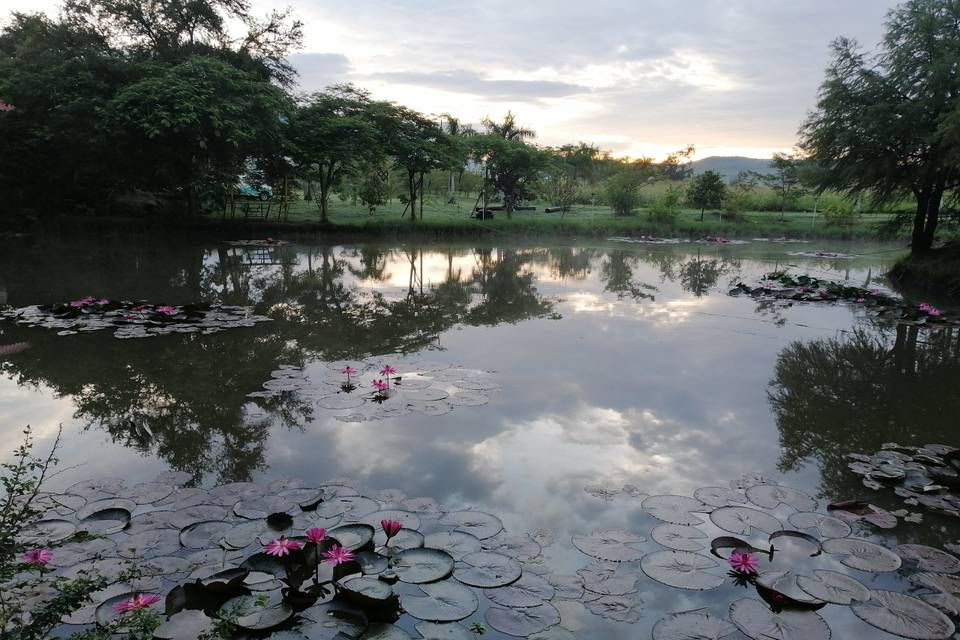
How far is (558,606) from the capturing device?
2.45 metres

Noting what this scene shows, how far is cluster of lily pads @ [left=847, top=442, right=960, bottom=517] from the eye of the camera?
3404 mm

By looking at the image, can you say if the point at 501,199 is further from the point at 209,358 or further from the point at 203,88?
the point at 209,358

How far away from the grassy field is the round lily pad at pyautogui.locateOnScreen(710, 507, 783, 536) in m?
19.8

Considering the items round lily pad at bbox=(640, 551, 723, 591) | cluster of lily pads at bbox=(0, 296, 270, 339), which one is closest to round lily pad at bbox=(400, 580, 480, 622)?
round lily pad at bbox=(640, 551, 723, 591)

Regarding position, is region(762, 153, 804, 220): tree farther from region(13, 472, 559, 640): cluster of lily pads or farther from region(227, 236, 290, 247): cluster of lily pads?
region(13, 472, 559, 640): cluster of lily pads

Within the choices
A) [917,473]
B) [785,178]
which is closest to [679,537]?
[917,473]

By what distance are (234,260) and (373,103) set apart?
11331mm

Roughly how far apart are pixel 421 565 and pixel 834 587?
185 cm

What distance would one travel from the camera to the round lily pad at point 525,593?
245cm

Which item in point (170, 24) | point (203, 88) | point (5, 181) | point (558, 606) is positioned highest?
point (170, 24)

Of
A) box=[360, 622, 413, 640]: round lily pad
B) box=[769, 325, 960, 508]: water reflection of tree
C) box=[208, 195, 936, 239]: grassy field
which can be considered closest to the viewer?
box=[360, 622, 413, 640]: round lily pad

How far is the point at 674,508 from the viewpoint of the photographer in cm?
327

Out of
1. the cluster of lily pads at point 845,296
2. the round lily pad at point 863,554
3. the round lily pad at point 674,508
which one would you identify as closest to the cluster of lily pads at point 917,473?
the round lily pad at point 863,554

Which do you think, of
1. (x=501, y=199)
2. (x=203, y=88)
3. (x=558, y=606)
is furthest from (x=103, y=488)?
(x=501, y=199)
